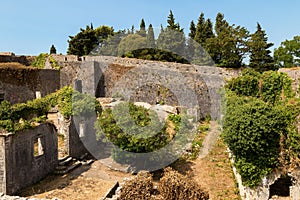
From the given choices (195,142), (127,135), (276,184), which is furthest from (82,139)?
(276,184)

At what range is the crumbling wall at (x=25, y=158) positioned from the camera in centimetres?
963

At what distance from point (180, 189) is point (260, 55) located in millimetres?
21588

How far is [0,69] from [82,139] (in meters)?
7.62

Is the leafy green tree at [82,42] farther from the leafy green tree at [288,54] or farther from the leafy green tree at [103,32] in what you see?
the leafy green tree at [288,54]

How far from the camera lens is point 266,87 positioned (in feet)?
53.7

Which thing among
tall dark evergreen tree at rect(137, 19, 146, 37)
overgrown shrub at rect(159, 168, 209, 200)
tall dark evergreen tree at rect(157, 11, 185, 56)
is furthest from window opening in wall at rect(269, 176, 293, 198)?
tall dark evergreen tree at rect(137, 19, 146, 37)

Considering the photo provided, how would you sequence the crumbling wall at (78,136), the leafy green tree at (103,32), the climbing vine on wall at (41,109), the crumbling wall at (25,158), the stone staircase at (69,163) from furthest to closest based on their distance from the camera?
the leafy green tree at (103,32) → the crumbling wall at (78,136) → the stone staircase at (69,163) → the climbing vine on wall at (41,109) → the crumbling wall at (25,158)

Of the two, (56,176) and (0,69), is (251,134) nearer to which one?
(56,176)

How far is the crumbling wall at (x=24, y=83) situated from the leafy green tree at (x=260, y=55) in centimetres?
1844

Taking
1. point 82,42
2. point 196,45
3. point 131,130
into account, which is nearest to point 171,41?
point 196,45

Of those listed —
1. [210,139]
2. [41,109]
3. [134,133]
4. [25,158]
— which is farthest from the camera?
[210,139]

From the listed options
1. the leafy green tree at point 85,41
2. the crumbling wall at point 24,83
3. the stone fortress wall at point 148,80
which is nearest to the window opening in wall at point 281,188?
the stone fortress wall at point 148,80

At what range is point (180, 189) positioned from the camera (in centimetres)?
908

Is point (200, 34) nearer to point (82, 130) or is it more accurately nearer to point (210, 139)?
point (210, 139)
